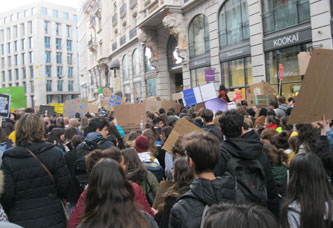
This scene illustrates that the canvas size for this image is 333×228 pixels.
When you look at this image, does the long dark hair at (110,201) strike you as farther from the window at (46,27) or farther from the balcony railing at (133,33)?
the window at (46,27)

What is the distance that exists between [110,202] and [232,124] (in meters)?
1.49

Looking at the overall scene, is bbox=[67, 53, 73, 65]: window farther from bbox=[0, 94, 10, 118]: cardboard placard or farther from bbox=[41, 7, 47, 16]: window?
bbox=[0, 94, 10, 118]: cardboard placard

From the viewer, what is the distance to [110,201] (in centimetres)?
187

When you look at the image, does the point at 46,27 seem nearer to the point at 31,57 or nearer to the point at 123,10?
the point at 31,57

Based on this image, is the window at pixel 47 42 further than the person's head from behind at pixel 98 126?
Yes

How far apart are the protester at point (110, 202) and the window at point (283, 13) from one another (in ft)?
41.6

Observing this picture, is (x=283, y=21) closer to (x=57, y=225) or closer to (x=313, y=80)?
(x=313, y=80)

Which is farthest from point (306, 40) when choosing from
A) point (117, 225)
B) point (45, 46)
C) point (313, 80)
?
Answer: point (45, 46)

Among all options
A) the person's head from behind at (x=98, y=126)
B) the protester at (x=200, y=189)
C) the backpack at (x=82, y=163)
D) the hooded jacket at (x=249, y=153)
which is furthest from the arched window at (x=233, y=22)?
the protester at (x=200, y=189)

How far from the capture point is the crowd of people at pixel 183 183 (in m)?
1.88

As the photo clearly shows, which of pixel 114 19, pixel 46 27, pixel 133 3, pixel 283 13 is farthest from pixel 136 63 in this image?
pixel 46 27

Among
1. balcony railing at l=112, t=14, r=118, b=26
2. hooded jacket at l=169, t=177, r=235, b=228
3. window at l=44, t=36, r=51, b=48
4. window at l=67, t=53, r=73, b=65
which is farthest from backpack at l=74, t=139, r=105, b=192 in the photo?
window at l=67, t=53, r=73, b=65

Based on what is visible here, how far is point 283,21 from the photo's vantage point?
13.5 metres

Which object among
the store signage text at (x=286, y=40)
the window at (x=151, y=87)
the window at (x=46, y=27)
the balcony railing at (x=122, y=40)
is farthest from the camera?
the window at (x=46, y=27)
